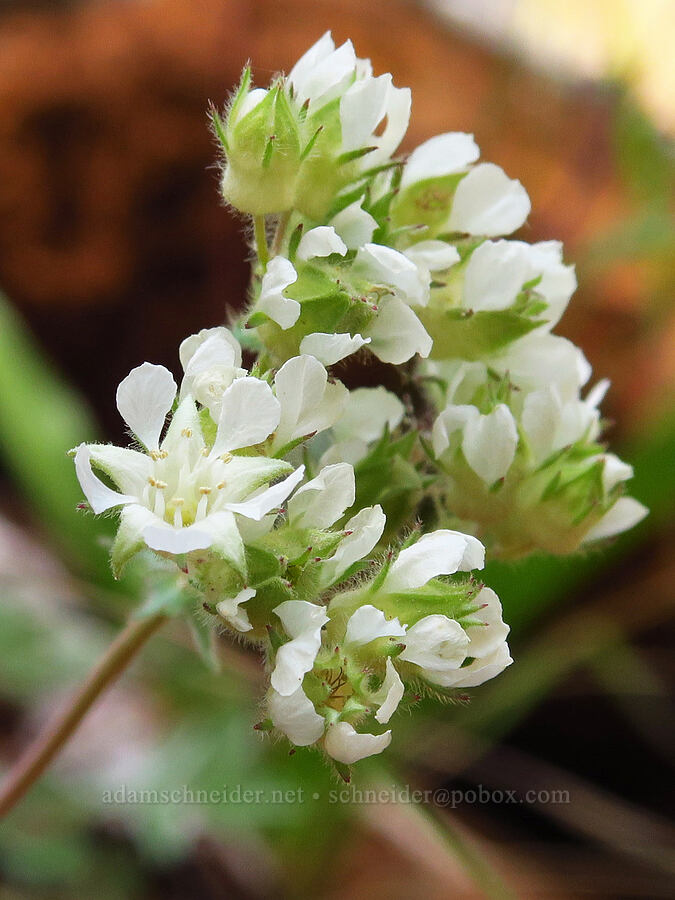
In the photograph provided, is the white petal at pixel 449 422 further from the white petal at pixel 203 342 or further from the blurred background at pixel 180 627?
the blurred background at pixel 180 627

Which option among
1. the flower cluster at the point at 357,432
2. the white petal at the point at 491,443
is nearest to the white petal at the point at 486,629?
the flower cluster at the point at 357,432

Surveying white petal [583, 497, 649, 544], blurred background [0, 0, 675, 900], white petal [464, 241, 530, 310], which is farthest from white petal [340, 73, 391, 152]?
blurred background [0, 0, 675, 900]

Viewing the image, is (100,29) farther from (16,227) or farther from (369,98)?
(369,98)

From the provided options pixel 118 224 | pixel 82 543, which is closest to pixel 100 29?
pixel 118 224

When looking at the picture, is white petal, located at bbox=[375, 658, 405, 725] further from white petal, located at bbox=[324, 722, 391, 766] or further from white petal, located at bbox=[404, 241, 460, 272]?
white petal, located at bbox=[404, 241, 460, 272]

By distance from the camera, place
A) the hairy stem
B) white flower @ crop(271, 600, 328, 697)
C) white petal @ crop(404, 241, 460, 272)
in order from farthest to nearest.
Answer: the hairy stem, white petal @ crop(404, 241, 460, 272), white flower @ crop(271, 600, 328, 697)
